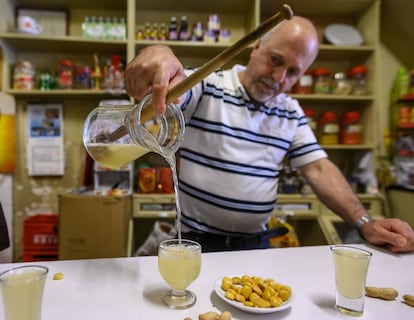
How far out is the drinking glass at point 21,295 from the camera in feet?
1.57

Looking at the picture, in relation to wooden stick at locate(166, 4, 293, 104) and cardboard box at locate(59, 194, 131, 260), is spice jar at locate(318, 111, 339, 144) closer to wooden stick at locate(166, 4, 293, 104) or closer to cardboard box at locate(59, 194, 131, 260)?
cardboard box at locate(59, 194, 131, 260)

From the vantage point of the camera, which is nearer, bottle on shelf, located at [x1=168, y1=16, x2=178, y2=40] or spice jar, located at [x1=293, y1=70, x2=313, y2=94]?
bottle on shelf, located at [x1=168, y1=16, x2=178, y2=40]

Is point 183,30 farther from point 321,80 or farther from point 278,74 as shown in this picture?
point 278,74

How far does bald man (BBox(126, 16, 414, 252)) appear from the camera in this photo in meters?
1.19

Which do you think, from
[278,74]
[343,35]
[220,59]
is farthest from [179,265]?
[343,35]

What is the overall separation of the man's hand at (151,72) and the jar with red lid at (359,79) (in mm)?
1969

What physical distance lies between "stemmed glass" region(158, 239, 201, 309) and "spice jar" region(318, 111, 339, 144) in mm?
1956

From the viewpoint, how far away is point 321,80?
7.77 feet

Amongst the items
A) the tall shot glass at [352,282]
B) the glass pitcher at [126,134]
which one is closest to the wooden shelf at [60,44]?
the glass pitcher at [126,134]

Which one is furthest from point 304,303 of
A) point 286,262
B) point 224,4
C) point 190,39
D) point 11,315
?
point 224,4

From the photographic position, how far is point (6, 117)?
2.26 metres

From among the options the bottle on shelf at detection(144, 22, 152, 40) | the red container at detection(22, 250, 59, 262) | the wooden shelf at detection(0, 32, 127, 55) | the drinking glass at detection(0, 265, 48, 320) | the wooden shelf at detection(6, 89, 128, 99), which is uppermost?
the bottle on shelf at detection(144, 22, 152, 40)

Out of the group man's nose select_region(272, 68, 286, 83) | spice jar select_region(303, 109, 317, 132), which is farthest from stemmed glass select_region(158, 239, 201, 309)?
spice jar select_region(303, 109, 317, 132)

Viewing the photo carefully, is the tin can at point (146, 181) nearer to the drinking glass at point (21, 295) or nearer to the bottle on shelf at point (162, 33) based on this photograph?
the bottle on shelf at point (162, 33)
